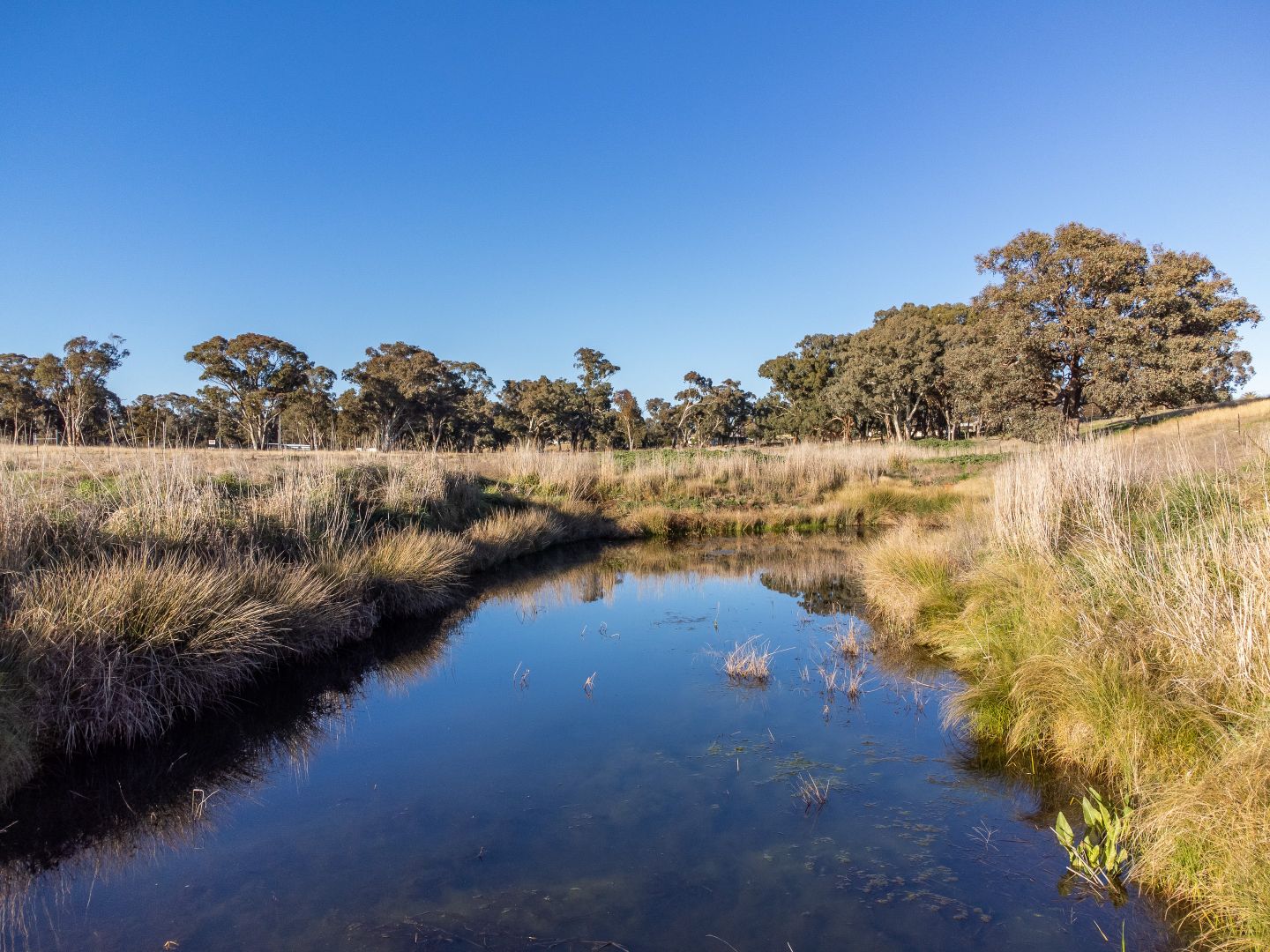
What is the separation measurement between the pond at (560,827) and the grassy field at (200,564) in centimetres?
37

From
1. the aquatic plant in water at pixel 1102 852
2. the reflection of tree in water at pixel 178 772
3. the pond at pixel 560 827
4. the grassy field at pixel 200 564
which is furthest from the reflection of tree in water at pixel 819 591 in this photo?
the aquatic plant in water at pixel 1102 852

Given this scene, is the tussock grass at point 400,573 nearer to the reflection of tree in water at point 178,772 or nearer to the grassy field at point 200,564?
the grassy field at point 200,564

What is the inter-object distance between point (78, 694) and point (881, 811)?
5597mm

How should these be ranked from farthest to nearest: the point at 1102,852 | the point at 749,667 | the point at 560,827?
the point at 749,667 → the point at 560,827 → the point at 1102,852

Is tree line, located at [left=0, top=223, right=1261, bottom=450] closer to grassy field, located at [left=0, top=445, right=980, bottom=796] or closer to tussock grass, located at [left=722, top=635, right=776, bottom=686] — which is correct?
grassy field, located at [left=0, top=445, right=980, bottom=796]

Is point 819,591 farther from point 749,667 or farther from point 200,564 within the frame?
point 200,564

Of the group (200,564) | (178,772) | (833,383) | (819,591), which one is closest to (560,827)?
(178,772)

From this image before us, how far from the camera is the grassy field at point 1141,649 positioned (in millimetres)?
3023

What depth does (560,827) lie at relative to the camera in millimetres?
4191

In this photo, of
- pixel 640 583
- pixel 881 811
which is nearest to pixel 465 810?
pixel 881 811


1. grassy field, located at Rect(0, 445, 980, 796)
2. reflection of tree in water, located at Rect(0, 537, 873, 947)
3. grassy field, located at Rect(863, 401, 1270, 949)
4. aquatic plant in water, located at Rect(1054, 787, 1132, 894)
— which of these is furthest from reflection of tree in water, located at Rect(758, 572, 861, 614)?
aquatic plant in water, located at Rect(1054, 787, 1132, 894)

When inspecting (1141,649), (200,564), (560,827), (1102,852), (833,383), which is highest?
(833,383)

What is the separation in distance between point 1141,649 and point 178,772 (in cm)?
649

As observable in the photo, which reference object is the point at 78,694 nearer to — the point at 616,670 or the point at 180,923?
the point at 180,923
